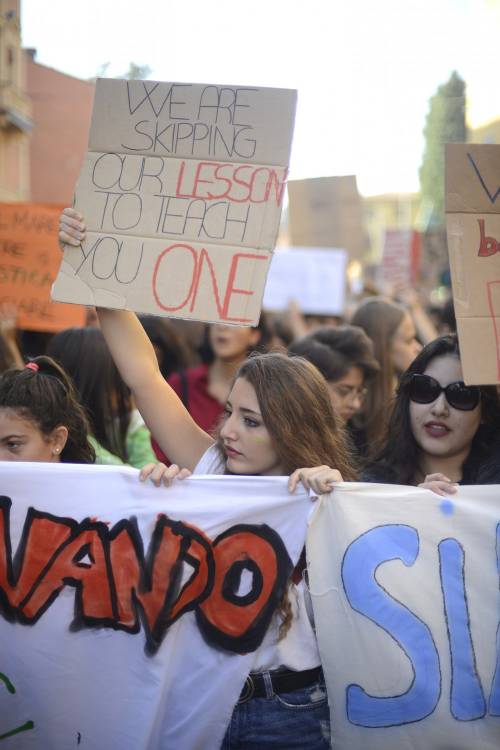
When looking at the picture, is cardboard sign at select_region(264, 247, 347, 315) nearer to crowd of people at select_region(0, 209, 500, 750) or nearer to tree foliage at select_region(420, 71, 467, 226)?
tree foliage at select_region(420, 71, 467, 226)

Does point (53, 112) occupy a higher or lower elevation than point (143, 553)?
higher

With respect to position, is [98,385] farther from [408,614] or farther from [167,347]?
[408,614]

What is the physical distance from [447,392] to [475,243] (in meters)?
0.49

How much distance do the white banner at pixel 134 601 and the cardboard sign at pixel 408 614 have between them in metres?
0.14

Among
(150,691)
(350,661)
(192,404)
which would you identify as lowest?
(150,691)

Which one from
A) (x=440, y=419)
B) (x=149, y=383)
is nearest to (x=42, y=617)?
(x=149, y=383)

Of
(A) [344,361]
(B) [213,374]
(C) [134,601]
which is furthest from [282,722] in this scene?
(B) [213,374]

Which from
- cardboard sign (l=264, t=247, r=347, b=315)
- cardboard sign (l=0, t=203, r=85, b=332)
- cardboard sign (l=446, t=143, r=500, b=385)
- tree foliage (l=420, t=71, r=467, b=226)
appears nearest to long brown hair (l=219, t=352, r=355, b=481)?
cardboard sign (l=446, t=143, r=500, b=385)

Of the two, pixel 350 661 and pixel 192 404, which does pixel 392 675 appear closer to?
pixel 350 661

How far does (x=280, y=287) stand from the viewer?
24.4ft

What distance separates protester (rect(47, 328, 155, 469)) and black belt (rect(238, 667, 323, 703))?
1508mm

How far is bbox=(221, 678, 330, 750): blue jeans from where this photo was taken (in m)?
2.17

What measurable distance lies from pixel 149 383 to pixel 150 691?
3.00 ft

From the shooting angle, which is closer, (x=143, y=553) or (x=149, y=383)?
(x=143, y=553)
